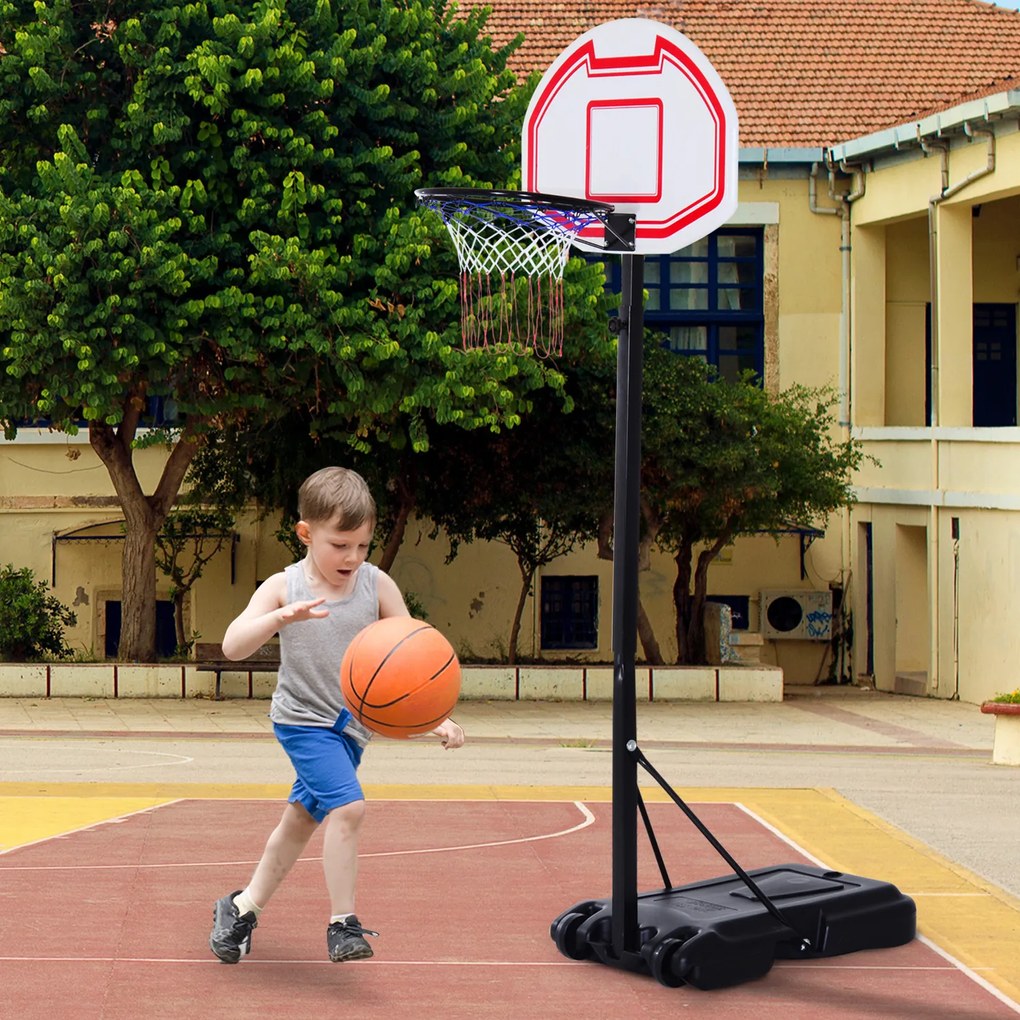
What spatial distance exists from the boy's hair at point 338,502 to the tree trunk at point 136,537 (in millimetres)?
16015

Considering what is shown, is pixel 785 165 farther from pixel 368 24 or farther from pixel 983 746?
pixel 983 746

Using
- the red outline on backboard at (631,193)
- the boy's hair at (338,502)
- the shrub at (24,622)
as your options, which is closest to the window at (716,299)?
the shrub at (24,622)

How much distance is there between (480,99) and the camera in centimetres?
2133

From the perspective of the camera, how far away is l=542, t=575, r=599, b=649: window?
29.1 m

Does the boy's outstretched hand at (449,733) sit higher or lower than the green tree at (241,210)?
lower

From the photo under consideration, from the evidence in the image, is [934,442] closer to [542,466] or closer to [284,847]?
[542,466]

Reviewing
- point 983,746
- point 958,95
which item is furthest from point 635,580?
point 958,95

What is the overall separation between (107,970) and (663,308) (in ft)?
75.4

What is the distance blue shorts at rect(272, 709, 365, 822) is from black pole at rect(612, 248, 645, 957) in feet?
3.59

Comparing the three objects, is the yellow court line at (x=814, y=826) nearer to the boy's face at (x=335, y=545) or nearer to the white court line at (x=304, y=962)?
the white court line at (x=304, y=962)

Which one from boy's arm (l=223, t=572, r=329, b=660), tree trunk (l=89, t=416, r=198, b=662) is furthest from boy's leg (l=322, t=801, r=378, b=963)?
tree trunk (l=89, t=416, r=198, b=662)

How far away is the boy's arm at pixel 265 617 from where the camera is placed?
6910 millimetres

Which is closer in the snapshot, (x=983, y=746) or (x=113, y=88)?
(x=983, y=746)

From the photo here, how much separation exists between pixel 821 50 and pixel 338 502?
2547 cm
